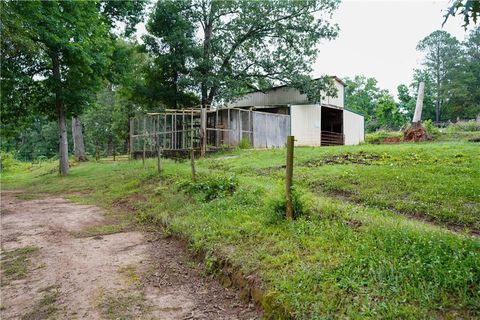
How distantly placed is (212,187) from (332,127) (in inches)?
801

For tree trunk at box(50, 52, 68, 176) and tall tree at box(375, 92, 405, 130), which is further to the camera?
tall tree at box(375, 92, 405, 130)

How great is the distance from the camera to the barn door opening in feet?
77.3

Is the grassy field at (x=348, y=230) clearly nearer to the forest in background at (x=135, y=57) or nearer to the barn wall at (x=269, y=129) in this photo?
the forest in background at (x=135, y=57)

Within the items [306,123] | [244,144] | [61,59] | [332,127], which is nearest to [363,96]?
[332,127]

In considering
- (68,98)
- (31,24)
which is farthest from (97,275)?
(68,98)

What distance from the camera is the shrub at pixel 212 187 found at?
293 inches

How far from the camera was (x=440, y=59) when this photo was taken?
46.6 meters

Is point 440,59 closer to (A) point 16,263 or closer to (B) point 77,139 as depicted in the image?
(B) point 77,139

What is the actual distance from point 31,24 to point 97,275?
35.4ft

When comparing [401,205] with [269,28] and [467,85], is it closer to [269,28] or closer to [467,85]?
[269,28]

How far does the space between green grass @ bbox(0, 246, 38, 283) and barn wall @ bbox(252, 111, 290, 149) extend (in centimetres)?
1393

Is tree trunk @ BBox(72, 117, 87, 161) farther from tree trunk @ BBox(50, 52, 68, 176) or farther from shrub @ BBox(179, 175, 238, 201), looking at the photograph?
shrub @ BBox(179, 175, 238, 201)

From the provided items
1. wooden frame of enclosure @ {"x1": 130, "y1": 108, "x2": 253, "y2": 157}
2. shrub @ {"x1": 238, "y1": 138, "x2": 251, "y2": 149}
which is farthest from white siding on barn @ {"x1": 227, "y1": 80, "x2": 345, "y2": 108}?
shrub @ {"x1": 238, "y1": 138, "x2": 251, "y2": 149}

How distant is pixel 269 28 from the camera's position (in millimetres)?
21344
